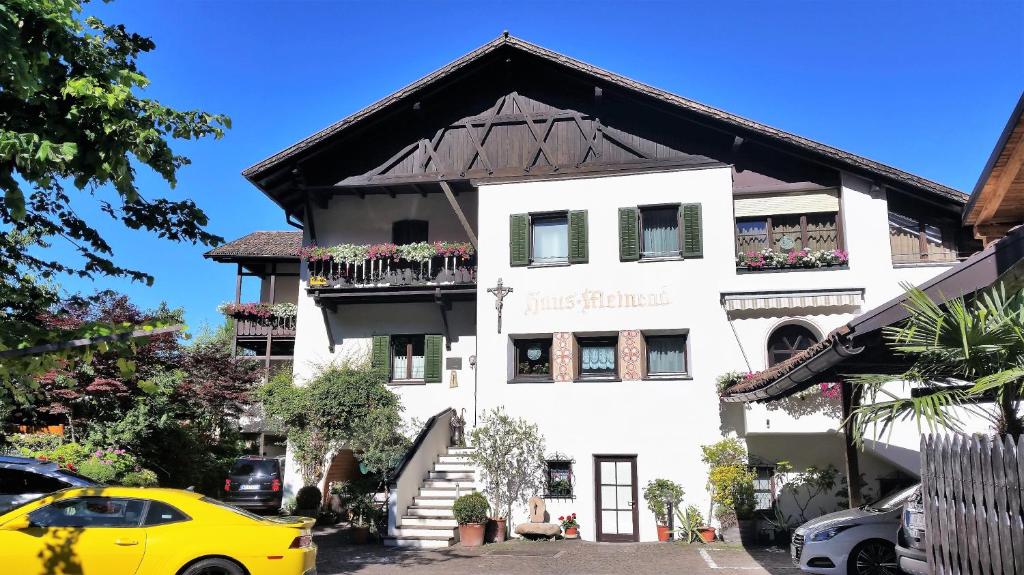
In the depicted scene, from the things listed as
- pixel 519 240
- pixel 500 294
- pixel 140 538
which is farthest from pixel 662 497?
pixel 140 538

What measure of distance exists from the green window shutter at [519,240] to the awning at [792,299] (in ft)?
16.0

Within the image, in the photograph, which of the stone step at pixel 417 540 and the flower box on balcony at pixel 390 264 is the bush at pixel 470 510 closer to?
the stone step at pixel 417 540

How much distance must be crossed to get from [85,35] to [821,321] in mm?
15235

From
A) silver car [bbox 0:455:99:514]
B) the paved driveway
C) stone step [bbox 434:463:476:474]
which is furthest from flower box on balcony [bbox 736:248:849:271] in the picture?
silver car [bbox 0:455:99:514]

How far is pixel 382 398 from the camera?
67.4ft

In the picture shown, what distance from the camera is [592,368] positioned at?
62.6ft

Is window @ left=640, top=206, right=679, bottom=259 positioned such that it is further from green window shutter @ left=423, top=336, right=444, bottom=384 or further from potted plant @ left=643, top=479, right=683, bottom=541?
green window shutter @ left=423, top=336, right=444, bottom=384

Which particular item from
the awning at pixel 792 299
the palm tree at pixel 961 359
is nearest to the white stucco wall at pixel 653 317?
the awning at pixel 792 299

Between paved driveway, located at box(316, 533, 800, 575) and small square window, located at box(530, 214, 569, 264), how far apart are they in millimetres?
6771

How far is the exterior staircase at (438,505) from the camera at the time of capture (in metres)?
16.8

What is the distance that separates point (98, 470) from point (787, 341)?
14.5 meters

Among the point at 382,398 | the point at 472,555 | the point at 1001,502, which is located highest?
the point at 382,398

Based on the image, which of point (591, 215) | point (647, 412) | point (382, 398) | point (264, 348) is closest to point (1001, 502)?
point (647, 412)

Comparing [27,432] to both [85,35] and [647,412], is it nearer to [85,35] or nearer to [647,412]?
[85,35]
